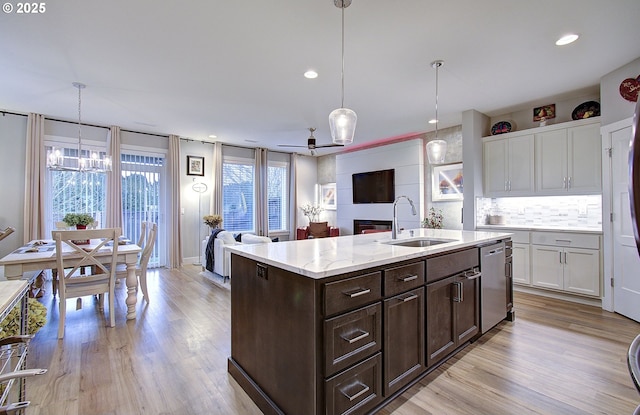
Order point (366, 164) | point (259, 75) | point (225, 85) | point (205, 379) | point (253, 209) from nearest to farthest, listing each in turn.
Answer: point (205, 379) < point (259, 75) < point (225, 85) < point (366, 164) < point (253, 209)

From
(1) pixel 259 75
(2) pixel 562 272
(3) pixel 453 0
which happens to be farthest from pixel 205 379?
(2) pixel 562 272

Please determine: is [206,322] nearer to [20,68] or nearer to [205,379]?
[205,379]

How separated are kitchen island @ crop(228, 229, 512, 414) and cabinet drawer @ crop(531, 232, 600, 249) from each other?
2.44 meters

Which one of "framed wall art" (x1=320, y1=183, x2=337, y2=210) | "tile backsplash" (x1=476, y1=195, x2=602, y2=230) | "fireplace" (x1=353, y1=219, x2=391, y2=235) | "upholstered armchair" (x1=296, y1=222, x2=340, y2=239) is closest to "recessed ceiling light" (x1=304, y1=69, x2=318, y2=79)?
"tile backsplash" (x1=476, y1=195, x2=602, y2=230)

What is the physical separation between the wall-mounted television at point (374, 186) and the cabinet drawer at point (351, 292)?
4941 mm

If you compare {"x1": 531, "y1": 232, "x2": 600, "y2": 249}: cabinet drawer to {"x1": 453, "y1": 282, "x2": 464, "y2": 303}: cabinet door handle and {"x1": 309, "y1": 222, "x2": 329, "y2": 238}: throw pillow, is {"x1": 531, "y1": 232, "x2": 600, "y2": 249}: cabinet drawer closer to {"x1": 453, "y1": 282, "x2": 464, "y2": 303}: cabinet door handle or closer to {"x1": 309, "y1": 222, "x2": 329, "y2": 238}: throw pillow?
{"x1": 453, "y1": 282, "x2": 464, "y2": 303}: cabinet door handle

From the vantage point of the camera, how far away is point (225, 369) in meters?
2.29

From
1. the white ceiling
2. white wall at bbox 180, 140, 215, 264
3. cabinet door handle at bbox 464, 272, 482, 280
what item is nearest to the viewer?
the white ceiling

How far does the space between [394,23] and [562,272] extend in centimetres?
373

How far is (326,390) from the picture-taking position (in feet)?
4.89

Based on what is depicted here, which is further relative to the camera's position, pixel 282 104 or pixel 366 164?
pixel 366 164

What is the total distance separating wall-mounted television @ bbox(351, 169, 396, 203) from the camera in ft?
21.4

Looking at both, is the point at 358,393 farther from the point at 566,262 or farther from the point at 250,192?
the point at 250,192

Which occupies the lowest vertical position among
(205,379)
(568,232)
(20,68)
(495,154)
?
(205,379)
